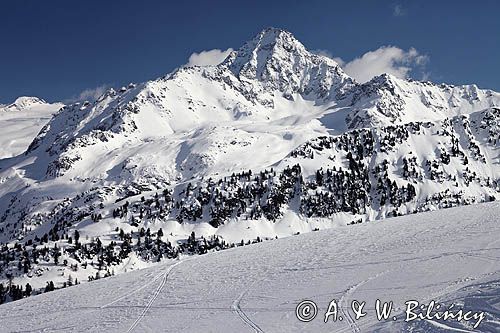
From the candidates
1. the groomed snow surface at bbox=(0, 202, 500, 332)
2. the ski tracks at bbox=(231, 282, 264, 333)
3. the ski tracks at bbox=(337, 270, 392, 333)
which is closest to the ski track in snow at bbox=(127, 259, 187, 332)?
the groomed snow surface at bbox=(0, 202, 500, 332)

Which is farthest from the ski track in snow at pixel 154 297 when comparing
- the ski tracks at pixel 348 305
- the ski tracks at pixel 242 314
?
the ski tracks at pixel 348 305

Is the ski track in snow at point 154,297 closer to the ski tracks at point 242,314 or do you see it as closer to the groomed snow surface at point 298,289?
the groomed snow surface at point 298,289

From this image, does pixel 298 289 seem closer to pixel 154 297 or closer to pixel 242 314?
pixel 242 314

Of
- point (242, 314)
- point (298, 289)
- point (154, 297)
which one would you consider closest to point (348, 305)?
point (242, 314)

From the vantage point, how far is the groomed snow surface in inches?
1264

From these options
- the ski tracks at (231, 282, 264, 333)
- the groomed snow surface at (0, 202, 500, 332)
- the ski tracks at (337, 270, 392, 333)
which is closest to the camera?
the ski tracks at (337, 270, 392, 333)

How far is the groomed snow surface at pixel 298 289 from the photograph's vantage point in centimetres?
3209

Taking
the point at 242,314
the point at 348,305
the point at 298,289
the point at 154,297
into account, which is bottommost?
the point at 348,305

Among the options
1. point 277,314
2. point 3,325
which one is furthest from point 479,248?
point 3,325

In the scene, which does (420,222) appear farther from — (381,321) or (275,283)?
(381,321)

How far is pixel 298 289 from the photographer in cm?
4309

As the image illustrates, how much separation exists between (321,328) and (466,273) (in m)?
14.1

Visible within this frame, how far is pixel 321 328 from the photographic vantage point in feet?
102

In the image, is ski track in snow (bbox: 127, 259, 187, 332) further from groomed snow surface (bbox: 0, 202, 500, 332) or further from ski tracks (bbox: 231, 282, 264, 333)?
ski tracks (bbox: 231, 282, 264, 333)
